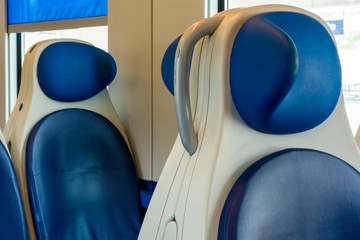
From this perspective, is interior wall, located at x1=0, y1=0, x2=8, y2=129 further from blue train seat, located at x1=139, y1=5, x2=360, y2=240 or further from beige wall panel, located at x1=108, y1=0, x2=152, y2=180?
blue train seat, located at x1=139, y1=5, x2=360, y2=240

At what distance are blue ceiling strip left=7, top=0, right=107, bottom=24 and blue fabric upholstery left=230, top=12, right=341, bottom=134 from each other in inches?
74.9

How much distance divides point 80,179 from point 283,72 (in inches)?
55.4

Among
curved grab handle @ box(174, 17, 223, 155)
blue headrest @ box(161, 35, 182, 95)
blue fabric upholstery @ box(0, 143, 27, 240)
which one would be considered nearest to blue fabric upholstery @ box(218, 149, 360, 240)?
curved grab handle @ box(174, 17, 223, 155)

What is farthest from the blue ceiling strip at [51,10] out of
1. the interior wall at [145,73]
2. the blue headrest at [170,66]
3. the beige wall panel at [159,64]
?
the blue headrest at [170,66]

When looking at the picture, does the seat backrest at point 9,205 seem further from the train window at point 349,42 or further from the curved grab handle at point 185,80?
the train window at point 349,42

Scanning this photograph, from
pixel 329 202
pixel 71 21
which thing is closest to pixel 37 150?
pixel 71 21

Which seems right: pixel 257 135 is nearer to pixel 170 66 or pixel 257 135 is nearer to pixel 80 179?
pixel 170 66

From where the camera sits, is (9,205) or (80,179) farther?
(80,179)

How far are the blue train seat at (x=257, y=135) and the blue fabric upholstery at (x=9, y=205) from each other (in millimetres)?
944

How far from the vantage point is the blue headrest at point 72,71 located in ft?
6.96

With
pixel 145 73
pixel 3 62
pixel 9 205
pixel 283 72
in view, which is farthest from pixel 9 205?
pixel 3 62

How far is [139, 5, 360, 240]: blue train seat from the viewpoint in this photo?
0.96 meters

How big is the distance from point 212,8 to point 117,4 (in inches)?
25.1

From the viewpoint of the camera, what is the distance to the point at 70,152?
83.1 inches
